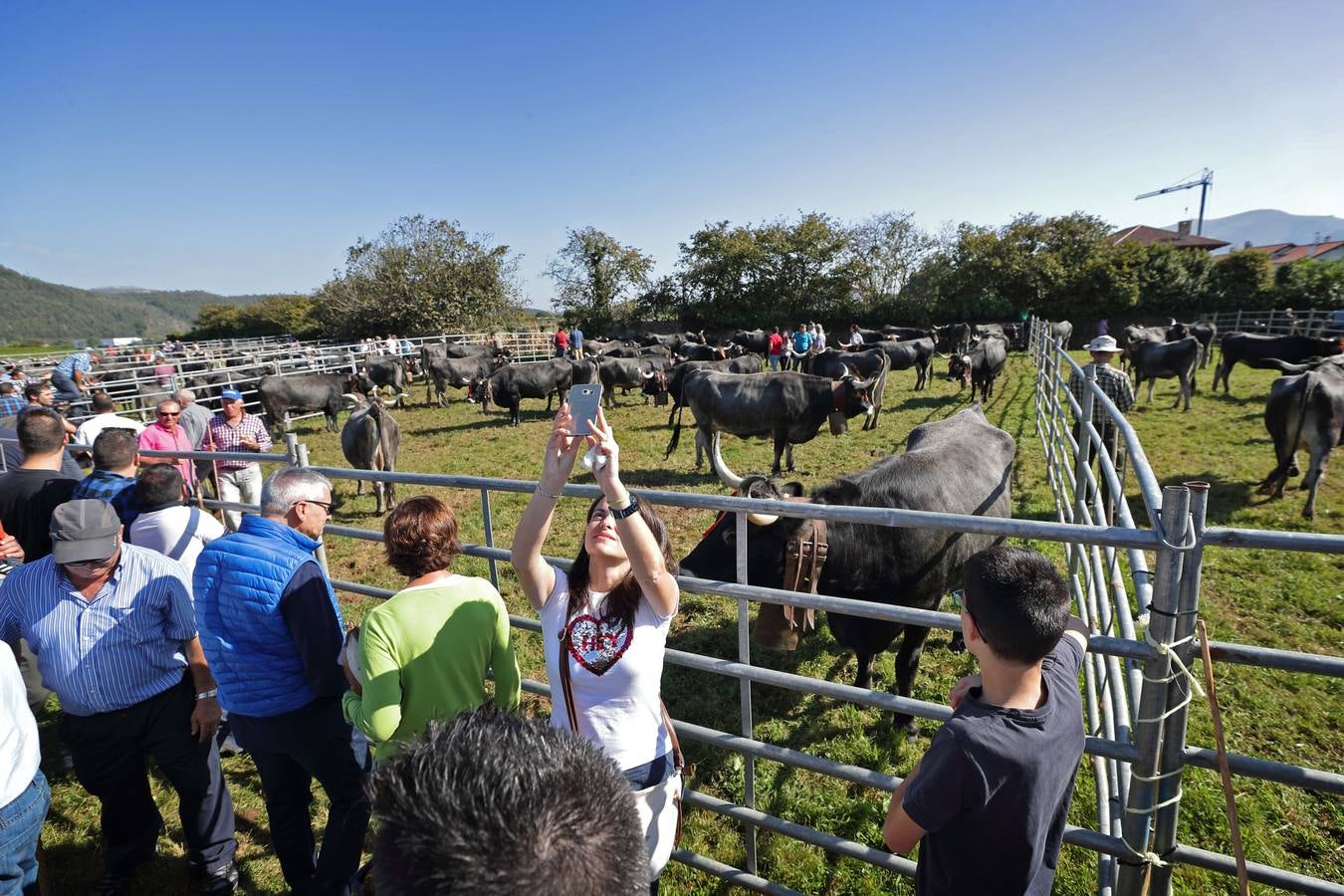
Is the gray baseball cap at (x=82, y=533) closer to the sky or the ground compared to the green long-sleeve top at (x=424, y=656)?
closer to the sky

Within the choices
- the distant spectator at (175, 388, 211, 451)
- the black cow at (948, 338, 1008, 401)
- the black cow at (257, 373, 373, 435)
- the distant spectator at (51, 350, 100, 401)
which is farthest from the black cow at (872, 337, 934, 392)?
the distant spectator at (51, 350, 100, 401)

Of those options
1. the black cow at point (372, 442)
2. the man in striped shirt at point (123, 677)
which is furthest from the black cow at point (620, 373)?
the man in striped shirt at point (123, 677)

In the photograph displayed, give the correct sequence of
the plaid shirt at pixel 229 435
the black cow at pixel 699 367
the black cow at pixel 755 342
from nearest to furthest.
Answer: the plaid shirt at pixel 229 435
the black cow at pixel 699 367
the black cow at pixel 755 342

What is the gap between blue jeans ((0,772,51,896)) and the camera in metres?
2.24

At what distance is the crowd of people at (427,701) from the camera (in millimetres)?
890

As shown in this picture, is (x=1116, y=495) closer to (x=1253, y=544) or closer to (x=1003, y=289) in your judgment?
(x=1253, y=544)

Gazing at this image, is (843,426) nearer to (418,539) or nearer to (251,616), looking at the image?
(418,539)

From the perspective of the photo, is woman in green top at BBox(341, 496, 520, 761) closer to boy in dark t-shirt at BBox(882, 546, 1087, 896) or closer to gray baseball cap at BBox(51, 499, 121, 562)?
gray baseball cap at BBox(51, 499, 121, 562)

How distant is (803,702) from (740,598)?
2374mm

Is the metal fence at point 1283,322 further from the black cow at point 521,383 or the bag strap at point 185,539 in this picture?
the bag strap at point 185,539

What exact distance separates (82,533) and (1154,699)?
154 inches

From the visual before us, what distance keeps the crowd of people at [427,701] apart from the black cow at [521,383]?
1248 cm

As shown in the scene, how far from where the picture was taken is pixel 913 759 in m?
3.81

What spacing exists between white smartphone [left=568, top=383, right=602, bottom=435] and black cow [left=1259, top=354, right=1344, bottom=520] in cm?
928
